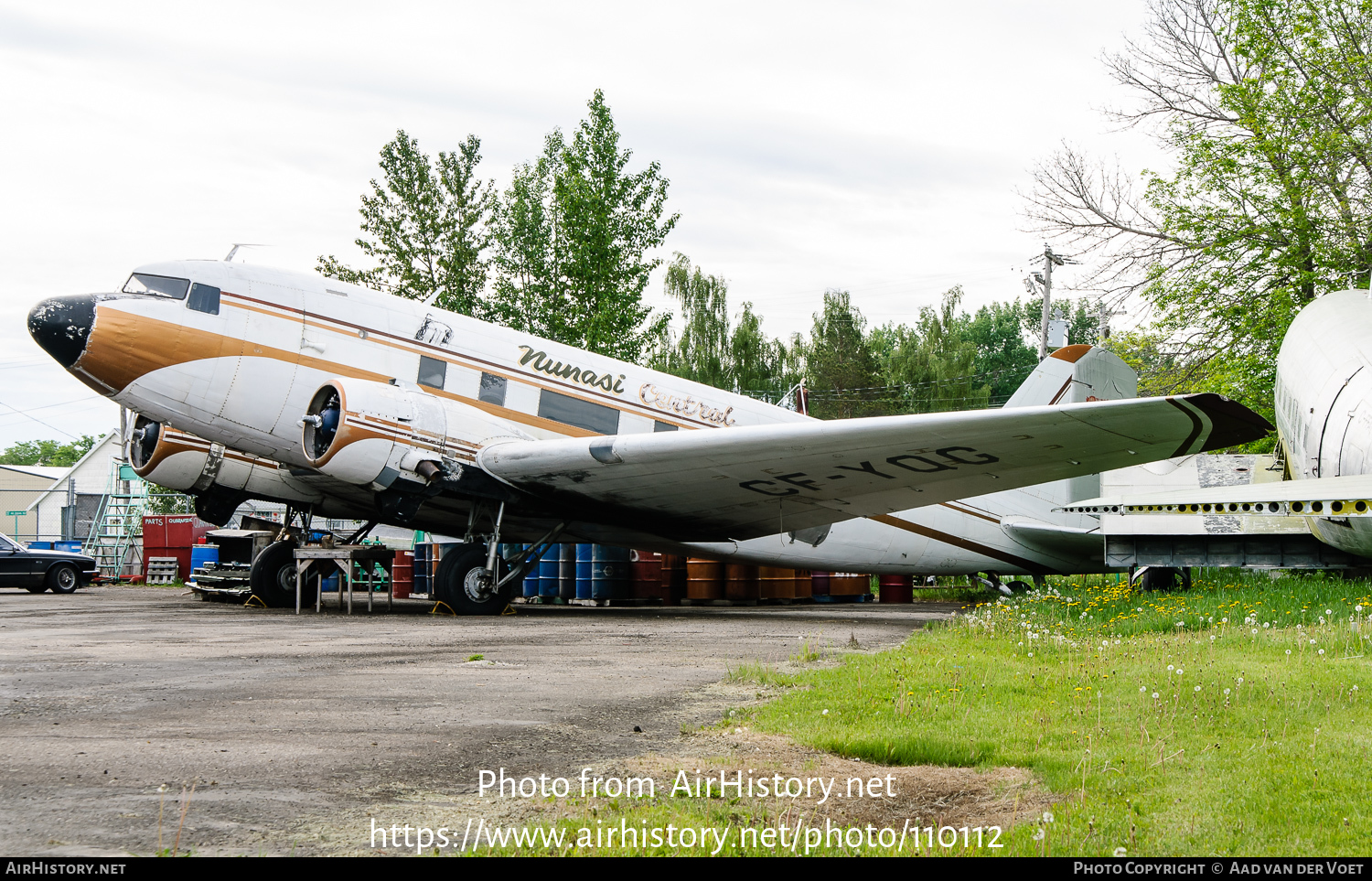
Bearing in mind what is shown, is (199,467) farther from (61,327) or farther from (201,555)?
(201,555)

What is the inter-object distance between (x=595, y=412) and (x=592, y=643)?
5.51m

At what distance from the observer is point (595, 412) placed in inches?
588

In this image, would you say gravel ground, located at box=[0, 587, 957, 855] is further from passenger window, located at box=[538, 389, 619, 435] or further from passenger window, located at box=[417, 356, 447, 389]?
passenger window, located at box=[538, 389, 619, 435]

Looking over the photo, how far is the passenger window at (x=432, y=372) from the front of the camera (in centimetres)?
1381

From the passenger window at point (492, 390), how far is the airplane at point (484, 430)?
2cm

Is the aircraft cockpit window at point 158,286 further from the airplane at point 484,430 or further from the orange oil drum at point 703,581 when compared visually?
the orange oil drum at point 703,581

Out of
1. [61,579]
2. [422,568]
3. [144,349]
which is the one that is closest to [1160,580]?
[144,349]

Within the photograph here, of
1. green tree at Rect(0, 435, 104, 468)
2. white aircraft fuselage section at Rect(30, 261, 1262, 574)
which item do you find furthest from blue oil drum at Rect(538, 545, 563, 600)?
green tree at Rect(0, 435, 104, 468)

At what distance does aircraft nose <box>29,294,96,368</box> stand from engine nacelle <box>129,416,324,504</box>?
343cm

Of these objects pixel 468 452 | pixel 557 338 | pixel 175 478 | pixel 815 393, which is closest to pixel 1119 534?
pixel 468 452

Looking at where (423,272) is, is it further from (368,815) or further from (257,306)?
(368,815)

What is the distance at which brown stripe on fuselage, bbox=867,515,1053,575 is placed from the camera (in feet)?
54.7

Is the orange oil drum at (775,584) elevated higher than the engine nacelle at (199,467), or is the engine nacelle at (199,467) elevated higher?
the engine nacelle at (199,467)

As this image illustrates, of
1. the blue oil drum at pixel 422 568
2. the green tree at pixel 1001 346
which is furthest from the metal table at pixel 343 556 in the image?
the green tree at pixel 1001 346
